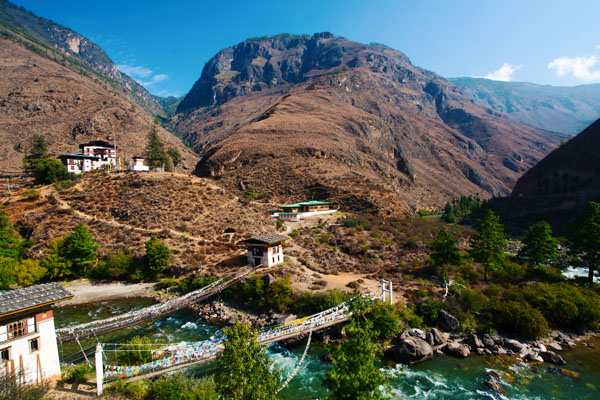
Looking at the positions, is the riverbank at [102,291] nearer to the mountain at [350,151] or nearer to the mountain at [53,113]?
the mountain at [350,151]

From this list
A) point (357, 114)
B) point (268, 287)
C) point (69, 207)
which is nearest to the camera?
point (268, 287)

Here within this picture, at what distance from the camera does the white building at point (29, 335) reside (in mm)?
10734

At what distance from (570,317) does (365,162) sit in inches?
3138

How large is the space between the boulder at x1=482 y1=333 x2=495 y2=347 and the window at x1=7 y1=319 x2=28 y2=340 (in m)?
25.3

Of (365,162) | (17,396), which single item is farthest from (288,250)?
(365,162)

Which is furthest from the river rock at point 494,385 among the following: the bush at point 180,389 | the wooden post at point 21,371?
the wooden post at point 21,371

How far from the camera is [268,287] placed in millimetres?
26344

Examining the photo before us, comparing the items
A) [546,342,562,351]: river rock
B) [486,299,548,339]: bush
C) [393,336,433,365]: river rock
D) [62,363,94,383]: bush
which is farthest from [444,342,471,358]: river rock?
[62,363,94,383]: bush

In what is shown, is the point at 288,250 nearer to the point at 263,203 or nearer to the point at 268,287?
the point at 268,287

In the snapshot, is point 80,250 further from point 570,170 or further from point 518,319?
point 570,170

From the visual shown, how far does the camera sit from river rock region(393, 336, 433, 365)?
1827 centimetres

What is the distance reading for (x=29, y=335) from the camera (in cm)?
1134

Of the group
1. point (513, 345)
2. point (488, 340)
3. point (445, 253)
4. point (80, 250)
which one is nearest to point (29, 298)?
point (80, 250)

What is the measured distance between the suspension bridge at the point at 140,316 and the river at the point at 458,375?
1.24 m
